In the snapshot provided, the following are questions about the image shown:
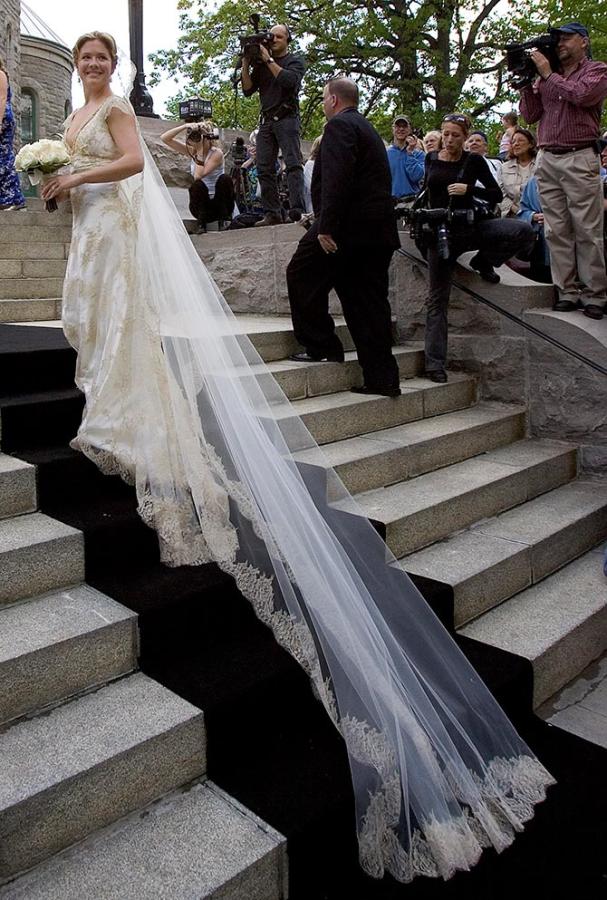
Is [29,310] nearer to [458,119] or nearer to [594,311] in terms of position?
[458,119]

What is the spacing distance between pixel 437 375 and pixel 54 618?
368 centimetres

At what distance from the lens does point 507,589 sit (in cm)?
418

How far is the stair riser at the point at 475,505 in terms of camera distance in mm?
4176

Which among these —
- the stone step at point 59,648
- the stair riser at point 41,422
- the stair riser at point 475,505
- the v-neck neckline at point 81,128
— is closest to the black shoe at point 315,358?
the stair riser at point 475,505

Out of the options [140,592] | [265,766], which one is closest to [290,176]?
[140,592]

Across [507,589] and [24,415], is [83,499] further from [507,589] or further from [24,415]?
[507,589]

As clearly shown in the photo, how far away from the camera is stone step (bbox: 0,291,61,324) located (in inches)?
263

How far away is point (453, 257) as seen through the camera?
18.9ft

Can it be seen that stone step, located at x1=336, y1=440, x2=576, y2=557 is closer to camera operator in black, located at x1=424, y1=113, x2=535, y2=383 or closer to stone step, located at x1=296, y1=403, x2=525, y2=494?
stone step, located at x1=296, y1=403, x2=525, y2=494

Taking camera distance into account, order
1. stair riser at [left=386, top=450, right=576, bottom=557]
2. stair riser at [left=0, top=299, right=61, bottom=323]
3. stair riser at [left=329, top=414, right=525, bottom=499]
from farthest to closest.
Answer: stair riser at [left=0, top=299, right=61, bottom=323] → stair riser at [left=329, top=414, right=525, bottom=499] → stair riser at [left=386, top=450, right=576, bottom=557]

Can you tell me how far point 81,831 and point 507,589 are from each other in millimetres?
2545

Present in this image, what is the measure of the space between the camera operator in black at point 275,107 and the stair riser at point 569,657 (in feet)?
17.6

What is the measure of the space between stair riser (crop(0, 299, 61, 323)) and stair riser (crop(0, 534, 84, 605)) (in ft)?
13.3

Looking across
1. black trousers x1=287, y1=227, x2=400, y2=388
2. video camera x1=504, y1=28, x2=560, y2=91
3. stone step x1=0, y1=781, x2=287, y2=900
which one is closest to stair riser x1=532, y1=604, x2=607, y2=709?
stone step x1=0, y1=781, x2=287, y2=900
